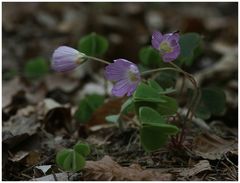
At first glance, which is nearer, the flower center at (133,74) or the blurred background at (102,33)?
the flower center at (133,74)

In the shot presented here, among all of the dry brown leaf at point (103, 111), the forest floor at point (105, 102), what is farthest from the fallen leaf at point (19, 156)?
the dry brown leaf at point (103, 111)

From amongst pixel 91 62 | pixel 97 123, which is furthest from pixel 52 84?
pixel 97 123

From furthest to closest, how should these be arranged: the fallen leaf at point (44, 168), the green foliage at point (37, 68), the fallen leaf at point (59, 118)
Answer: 1. the green foliage at point (37, 68)
2. the fallen leaf at point (59, 118)
3. the fallen leaf at point (44, 168)

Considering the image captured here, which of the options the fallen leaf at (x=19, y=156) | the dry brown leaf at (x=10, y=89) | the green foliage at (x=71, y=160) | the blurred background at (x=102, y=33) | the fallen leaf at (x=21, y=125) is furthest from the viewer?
the blurred background at (x=102, y=33)

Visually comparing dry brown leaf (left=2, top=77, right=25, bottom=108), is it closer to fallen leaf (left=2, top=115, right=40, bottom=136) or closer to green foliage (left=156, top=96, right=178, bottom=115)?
fallen leaf (left=2, top=115, right=40, bottom=136)

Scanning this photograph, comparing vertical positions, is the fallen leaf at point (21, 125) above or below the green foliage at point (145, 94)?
below

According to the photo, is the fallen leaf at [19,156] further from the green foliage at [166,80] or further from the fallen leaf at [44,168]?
the green foliage at [166,80]

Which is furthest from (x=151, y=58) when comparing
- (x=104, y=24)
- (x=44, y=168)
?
(x=104, y=24)

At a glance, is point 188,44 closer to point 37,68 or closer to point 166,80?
point 166,80
